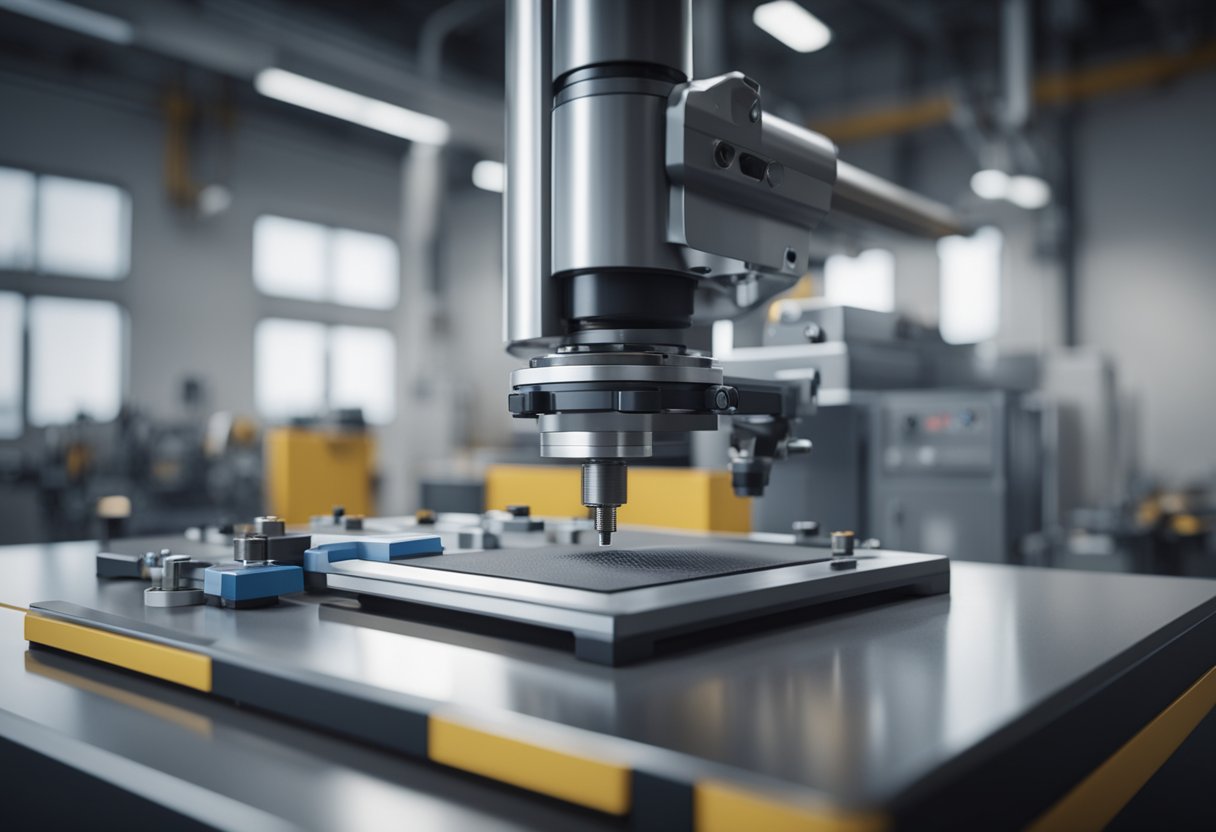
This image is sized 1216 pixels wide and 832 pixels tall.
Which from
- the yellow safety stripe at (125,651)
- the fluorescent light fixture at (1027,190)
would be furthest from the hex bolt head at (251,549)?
the fluorescent light fixture at (1027,190)

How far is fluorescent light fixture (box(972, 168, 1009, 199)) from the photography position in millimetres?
4605

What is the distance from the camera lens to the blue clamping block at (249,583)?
63 centimetres

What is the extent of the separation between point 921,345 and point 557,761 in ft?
6.14

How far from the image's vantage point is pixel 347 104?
147 inches

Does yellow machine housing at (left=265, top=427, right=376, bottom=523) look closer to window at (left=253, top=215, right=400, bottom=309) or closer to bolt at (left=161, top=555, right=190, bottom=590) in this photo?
window at (left=253, top=215, right=400, bottom=309)

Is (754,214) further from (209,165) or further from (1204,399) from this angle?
(209,165)

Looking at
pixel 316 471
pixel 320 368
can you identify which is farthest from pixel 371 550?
pixel 320 368

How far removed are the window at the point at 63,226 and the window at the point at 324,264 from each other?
1.09 metres

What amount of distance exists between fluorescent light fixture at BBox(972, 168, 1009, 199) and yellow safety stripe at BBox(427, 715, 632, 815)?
4850 millimetres

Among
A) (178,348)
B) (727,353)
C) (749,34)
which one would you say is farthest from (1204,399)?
(178,348)

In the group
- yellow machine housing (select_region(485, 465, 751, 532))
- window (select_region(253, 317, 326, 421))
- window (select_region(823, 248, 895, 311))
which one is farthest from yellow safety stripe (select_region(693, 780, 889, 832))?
window (select_region(253, 317, 326, 421))

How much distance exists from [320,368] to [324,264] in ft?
3.14

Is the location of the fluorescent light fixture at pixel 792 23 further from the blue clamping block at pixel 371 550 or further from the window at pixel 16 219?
the window at pixel 16 219

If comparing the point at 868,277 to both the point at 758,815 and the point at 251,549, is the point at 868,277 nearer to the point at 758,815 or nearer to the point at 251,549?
the point at 251,549
